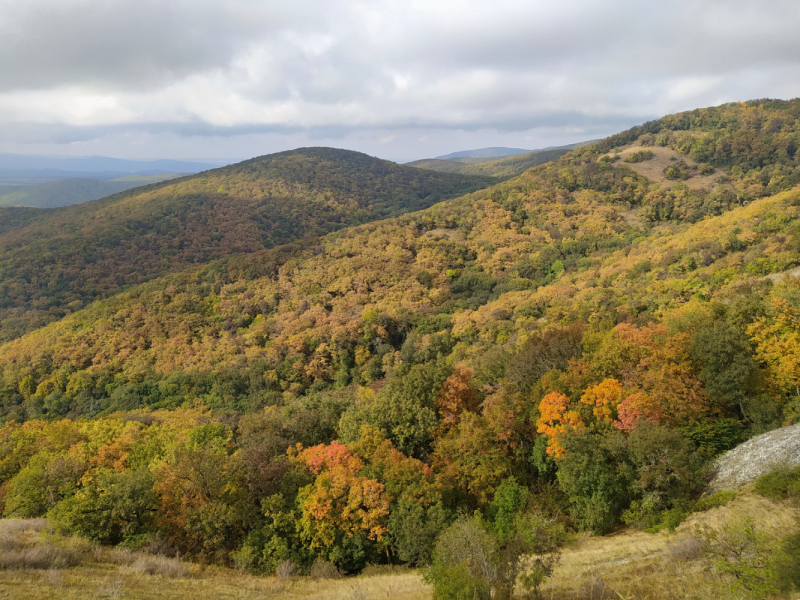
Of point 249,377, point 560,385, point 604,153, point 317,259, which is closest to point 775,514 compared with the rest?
point 560,385

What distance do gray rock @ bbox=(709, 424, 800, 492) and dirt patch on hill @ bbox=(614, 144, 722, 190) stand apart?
266 ft

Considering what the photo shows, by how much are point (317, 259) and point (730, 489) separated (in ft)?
242

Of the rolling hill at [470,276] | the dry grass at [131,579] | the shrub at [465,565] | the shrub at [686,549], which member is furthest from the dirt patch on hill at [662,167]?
the dry grass at [131,579]

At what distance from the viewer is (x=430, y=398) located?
90.7 ft

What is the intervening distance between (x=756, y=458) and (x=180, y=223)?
144m

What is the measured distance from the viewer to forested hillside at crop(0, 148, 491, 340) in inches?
3725

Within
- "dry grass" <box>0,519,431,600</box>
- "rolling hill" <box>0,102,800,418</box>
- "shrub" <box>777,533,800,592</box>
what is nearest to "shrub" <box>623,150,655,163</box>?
"rolling hill" <box>0,102,800,418</box>

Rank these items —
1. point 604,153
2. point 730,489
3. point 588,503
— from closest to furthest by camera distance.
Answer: point 730,489, point 588,503, point 604,153

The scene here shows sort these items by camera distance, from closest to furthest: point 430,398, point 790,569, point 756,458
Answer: point 790,569, point 756,458, point 430,398

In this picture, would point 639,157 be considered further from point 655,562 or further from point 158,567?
point 158,567

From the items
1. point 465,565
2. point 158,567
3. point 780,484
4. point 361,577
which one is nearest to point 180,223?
point 158,567

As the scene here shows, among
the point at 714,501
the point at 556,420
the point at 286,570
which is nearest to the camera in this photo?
the point at 714,501

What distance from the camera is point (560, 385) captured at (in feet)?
76.5

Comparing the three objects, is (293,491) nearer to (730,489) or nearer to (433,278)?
(730,489)
